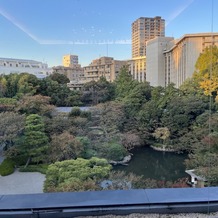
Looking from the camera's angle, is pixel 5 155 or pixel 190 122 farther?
pixel 190 122

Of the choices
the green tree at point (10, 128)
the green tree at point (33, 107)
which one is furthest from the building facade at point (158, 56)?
the green tree at point (10, 128)

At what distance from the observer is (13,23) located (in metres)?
3.46

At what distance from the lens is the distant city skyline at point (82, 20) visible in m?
2.74

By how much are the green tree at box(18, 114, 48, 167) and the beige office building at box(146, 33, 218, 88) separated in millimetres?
3340

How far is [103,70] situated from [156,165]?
480 cm

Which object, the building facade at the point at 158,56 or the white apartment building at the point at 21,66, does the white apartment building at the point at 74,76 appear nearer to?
the white apartment building at the point at 21,66

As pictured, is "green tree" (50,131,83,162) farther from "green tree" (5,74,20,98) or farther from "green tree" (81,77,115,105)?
"green tree" (81,77,115,105)

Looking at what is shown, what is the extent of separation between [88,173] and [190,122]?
18.9 feet

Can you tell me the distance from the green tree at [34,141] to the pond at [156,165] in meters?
2.01

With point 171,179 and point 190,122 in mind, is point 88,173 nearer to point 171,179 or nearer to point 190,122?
point 171,179

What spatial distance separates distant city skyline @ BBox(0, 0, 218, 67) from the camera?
2740mm

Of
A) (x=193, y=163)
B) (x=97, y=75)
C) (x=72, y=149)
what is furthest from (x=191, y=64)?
(x=72, y=149)

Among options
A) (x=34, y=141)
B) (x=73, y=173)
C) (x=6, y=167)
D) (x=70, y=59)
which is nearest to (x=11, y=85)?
(x=70, y=59)

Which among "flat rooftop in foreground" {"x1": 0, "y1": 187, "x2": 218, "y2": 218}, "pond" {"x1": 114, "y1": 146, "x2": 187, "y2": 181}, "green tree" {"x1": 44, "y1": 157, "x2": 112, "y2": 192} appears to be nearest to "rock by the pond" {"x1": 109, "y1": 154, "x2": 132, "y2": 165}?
"pond" {"x1": 114, "y1": 146, "x2": 187, "y2": 181}
